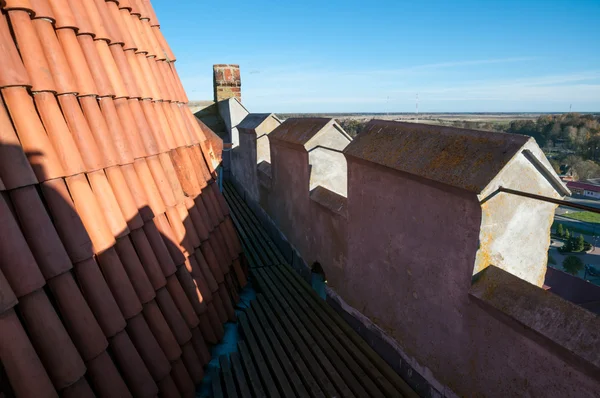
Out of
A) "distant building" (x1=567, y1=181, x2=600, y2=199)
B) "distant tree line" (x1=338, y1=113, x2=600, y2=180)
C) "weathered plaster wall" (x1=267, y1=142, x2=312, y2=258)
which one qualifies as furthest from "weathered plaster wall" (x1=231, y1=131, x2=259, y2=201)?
"distant tree line" (x1=338, y1=113, x2=600, y2=180)

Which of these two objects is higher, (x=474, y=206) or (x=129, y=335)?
(x=474, y=206)

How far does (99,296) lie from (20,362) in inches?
20.0

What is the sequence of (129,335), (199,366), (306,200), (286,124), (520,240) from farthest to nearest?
Result: 1. (286,124)
2. (306,200)
3. (199,366)
4. (520,240)
5. (129,335)

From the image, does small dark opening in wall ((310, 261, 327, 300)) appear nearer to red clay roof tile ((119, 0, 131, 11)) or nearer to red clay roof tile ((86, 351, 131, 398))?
red clay roof tile ((86, 351, 131, 398))

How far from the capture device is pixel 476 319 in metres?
2.23

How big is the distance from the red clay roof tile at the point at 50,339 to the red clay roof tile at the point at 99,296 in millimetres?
248

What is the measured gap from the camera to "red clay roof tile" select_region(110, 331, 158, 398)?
6.60 feet

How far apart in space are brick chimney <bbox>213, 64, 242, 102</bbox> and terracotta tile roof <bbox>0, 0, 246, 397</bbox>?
8.40 meters

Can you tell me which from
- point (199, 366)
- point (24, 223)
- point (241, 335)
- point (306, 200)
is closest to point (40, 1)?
point (24, 223)

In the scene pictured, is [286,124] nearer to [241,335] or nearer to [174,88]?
[174,88]

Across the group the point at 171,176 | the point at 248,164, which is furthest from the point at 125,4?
the point at 248,164

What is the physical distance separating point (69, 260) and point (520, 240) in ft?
8.42

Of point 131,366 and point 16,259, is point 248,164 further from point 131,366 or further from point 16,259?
point 16,259

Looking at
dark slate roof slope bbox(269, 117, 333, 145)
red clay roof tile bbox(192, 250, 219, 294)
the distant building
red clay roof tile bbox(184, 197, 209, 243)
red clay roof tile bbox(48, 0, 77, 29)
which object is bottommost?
the distant building
